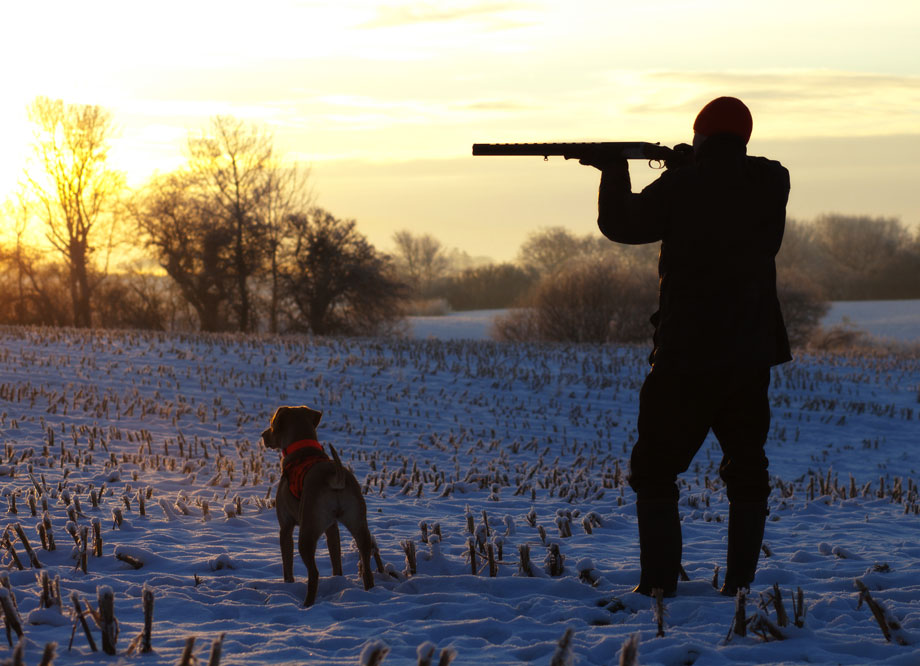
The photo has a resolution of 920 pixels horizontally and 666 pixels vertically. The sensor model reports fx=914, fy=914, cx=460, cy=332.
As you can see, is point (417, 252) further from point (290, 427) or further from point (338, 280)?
point (290, 427)

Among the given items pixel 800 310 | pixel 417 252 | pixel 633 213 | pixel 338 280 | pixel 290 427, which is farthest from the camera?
pixel 417 252

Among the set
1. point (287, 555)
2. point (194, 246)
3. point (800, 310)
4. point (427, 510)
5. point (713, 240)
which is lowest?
point (427, 510)

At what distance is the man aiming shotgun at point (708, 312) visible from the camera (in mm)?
4262

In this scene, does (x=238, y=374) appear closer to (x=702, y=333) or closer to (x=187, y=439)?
(x=187, y=439)

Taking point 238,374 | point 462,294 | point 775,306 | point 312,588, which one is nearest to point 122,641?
point 312,588

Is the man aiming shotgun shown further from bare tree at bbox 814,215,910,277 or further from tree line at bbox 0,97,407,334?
bare tree at bbox 814,215,910,277

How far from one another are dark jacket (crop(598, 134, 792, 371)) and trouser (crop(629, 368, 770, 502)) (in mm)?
106

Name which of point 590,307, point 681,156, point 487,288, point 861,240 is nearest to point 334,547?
point 681,156

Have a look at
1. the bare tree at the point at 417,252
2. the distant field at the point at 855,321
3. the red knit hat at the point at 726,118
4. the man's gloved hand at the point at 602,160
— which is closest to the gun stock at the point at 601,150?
the man's gloved hand at the point at 602,160

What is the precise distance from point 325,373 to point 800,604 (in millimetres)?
13897

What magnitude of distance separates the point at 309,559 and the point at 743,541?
2183mm

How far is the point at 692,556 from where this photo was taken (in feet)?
19.7

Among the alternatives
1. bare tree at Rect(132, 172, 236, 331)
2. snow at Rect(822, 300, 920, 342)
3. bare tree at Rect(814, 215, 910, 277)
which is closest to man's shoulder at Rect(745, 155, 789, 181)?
bare tree at Rect(132, 172, 236, 331)

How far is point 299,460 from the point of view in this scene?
5.19 meters
